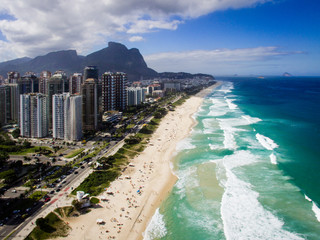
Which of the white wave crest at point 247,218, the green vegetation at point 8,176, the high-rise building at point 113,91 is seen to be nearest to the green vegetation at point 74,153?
the green vegetation at point 8,176

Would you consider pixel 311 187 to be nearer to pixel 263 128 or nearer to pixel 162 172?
pixel 162 172

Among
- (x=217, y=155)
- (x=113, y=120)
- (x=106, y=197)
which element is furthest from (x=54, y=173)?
(x=113, y=120)

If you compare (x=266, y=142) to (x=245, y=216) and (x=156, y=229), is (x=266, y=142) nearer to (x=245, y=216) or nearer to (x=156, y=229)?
(x=245, y=216)

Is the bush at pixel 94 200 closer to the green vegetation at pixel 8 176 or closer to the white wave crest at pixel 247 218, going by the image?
the green vegetation at pixel 8 176

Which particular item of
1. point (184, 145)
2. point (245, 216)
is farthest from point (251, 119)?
point (245, 216)

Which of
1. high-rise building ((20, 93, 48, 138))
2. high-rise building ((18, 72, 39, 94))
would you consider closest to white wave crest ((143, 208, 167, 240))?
high-rise building ((20, 93, 48, 138))
